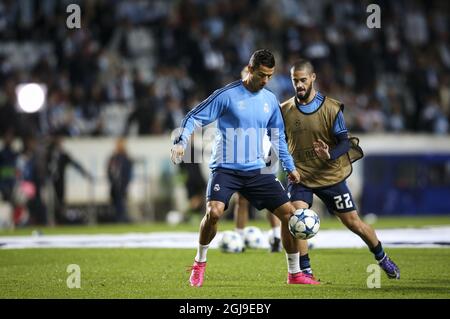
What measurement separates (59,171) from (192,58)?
5.09 meters

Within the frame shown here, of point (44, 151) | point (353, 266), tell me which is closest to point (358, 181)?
point (44, 151)

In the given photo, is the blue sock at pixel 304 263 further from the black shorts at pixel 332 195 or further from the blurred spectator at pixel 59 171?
the blurred spectator at pixel 59 171

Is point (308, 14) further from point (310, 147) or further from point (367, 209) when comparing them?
point (310, 147)

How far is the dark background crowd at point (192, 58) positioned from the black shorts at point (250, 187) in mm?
14461

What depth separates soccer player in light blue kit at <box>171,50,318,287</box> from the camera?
10961 millimetres

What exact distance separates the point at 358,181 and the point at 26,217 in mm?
8305

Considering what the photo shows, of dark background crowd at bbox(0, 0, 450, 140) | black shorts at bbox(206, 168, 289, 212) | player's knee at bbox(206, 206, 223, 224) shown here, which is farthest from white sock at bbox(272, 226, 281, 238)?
dark background crowd at bbox(0, 0, 450, 140)

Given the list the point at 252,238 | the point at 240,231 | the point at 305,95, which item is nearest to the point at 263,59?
the point at 305,95

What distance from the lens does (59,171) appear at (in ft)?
80.9

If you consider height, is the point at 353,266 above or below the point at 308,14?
below

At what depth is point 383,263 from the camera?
1161 centimetres

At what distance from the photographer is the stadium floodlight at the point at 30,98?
24500 millimetres

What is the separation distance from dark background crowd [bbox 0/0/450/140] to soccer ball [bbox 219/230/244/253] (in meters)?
10.2

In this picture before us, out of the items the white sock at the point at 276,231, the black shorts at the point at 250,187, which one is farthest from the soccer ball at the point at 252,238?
the black shorts at the point at 250,187
